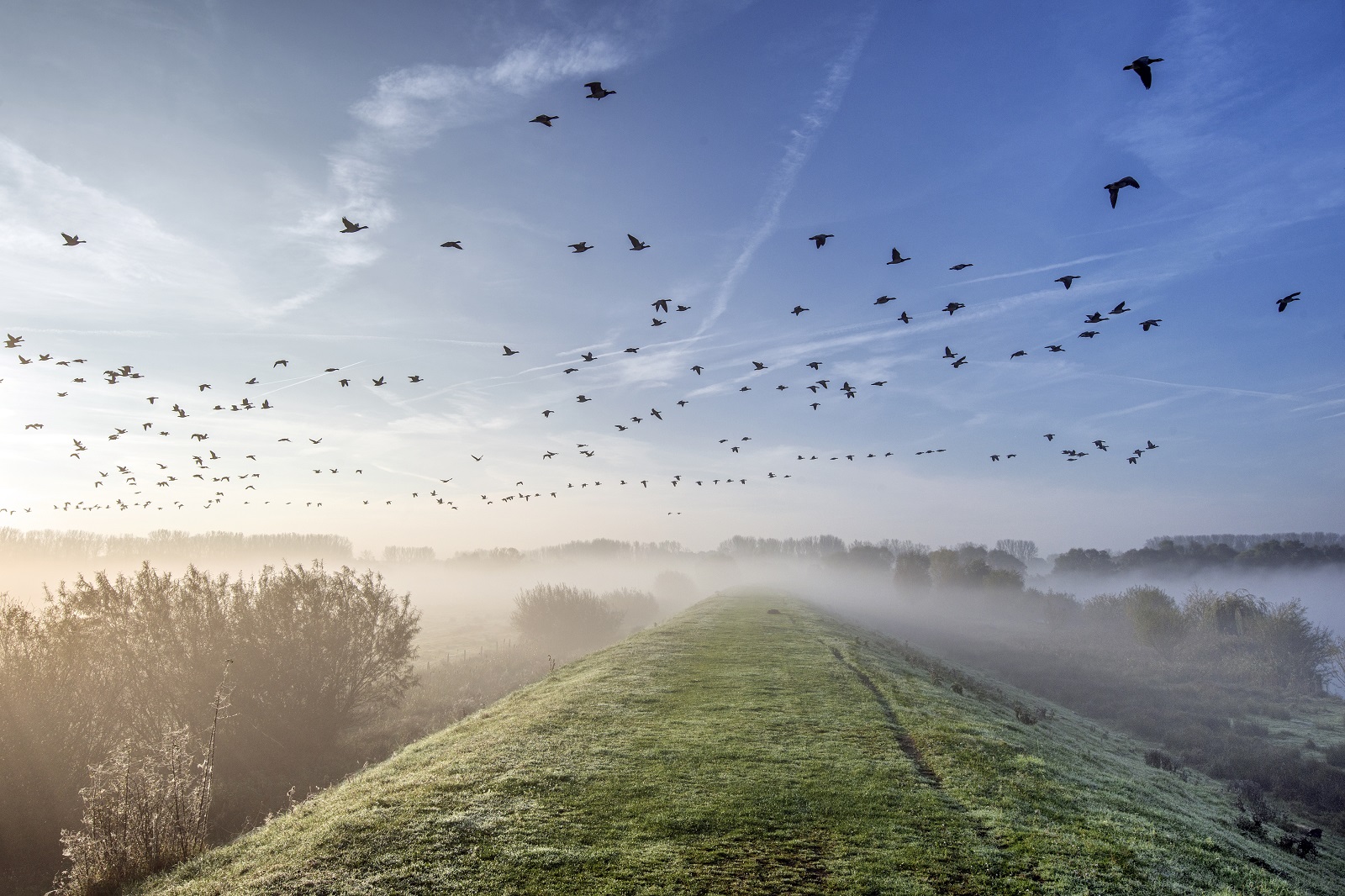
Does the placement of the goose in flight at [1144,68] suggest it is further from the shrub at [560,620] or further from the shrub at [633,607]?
the shrub at [633,607]

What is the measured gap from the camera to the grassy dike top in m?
8.83

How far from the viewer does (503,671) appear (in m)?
52.5

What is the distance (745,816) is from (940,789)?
518 centimetres

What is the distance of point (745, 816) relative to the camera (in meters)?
10.7

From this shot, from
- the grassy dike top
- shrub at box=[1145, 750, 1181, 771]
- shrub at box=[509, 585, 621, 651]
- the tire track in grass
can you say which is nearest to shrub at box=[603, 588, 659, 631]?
shrub at box=[509, 585, 621, 651]

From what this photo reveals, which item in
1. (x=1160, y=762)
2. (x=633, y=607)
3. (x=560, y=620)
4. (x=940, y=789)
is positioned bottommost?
(x=633, y=607)

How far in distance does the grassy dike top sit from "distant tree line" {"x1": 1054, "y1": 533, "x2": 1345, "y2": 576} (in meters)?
127

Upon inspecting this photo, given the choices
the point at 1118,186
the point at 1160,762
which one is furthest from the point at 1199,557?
the point at 1118,186

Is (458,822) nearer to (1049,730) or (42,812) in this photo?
(42,812)

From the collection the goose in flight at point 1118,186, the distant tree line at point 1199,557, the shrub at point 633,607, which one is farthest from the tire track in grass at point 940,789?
the distant tree line at point 1199,557

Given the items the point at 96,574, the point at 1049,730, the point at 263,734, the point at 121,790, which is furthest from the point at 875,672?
the point at 96,574

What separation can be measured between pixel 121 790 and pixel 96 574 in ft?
64.9

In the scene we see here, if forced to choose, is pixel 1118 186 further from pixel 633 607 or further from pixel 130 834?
pixel 633 607

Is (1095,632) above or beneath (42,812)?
beneath
